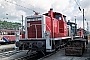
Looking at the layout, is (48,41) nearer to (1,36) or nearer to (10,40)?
(1,36)

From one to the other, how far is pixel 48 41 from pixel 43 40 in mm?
453

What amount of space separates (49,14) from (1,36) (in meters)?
13.5

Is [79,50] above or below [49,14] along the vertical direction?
below

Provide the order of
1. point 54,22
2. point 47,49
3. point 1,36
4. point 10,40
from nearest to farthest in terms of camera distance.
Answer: point 47,49 → point 54,22 → point 1,36 → point 10,40

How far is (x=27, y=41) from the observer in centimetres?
1213

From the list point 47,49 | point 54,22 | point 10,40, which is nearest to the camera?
point 47,49

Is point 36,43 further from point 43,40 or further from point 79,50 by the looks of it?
point 79,50

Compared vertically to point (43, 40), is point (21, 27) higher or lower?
higher

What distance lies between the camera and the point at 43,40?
11820 millimetres

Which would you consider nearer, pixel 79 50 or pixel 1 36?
pixel 79 50

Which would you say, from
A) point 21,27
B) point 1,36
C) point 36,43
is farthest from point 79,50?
point 1,36

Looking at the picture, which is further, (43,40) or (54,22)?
(54,22)

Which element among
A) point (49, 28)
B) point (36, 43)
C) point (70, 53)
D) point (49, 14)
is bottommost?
point (70, 53)

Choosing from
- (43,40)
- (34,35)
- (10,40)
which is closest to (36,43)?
(43,40)
